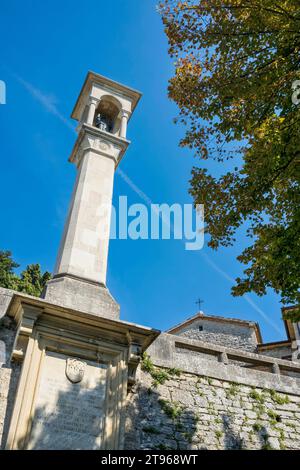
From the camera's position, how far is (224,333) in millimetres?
20297

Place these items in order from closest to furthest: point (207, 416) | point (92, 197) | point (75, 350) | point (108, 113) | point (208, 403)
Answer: point (75, 350) < point (207, 416) < point (208, 403) < point (92, 197) < point (108, 113)

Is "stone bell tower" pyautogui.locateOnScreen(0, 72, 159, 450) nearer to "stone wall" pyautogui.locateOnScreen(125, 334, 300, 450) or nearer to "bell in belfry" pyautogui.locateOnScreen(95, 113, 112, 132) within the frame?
"stone wall" pyautogui.locateOnScreen(125, 334, 300, 450)

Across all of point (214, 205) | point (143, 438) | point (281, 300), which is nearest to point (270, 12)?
point (214, 205)

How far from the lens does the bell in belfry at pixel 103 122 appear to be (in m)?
10.4

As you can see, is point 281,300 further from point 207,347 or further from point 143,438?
point 143,438

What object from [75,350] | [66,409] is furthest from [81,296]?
[66,409]

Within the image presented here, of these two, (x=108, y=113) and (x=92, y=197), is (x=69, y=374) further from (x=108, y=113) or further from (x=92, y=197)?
(x=108, y=113)

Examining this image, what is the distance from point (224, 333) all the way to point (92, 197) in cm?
1380

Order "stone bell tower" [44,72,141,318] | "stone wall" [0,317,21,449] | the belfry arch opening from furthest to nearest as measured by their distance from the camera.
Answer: the belfry arch opening
"stone bell tower" [44,72,141,318]
"stone wall" [0,317,21,449]

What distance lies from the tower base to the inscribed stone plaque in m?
0.89

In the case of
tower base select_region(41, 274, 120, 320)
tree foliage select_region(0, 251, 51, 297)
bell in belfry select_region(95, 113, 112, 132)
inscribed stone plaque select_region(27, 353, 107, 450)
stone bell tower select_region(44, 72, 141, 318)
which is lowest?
inscribed stone plaque select_region(27, 353, 107, 450)

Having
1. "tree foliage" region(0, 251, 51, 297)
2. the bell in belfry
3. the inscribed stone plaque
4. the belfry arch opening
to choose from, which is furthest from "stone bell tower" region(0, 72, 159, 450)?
"tree foliage" region(0, 251, 51, 297)

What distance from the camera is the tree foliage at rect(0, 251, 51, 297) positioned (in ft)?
65.9

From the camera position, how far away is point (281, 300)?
22.9ft
